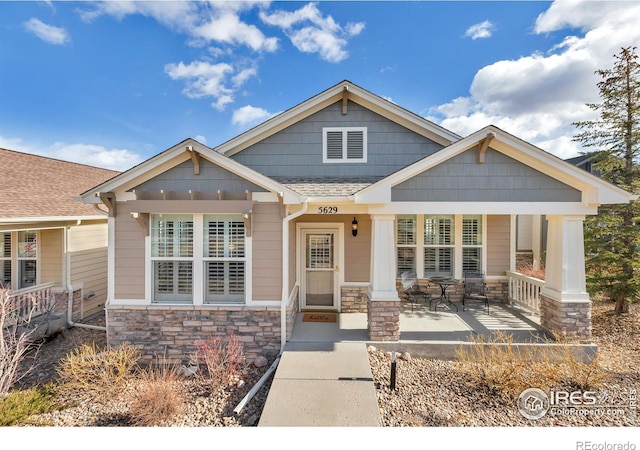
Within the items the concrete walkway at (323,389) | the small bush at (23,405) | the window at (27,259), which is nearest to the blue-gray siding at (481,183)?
the concrete walkway at (323,389)

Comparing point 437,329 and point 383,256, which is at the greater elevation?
point 383,256

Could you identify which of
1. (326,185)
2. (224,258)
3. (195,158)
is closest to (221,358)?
(224,258)

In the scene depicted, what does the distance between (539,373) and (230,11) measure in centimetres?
1087

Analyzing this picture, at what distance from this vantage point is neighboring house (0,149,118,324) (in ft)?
23.3

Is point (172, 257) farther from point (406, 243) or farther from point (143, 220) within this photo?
point (406, 243)

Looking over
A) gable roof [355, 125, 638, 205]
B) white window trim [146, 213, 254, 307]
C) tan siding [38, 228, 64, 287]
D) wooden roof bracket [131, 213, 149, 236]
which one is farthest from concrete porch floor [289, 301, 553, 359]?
tan siding [38, 228, 64, 287]

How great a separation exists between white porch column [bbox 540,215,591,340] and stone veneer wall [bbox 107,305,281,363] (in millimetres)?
5848

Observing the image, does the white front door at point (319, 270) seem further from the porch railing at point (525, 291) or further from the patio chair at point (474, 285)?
the porch railing at point (525, 291)

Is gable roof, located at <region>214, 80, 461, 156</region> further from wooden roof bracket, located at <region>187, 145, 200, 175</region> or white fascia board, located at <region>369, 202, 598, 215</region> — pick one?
white fascia board, located at <region>369, 202, 598, 215</region>

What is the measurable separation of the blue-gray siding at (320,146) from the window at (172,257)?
2.67m

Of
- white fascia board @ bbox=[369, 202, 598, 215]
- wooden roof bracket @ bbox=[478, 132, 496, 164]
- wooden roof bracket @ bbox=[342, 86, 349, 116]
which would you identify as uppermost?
wooden roof bracket @ bbox=[342, 86, 349, 116]

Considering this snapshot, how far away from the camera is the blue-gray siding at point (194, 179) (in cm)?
591

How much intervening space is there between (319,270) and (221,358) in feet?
10.9

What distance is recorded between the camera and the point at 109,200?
5766 millimetres
